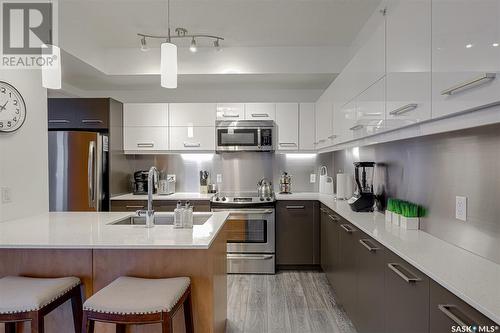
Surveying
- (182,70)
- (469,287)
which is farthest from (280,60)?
(469,287)

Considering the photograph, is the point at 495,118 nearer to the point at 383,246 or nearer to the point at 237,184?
the point at 383,246

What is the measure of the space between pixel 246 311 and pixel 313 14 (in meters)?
2.85

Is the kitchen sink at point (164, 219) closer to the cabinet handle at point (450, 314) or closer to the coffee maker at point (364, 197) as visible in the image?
the coffee maker at point (364, 197)

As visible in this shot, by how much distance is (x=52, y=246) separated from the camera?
4.99 feet

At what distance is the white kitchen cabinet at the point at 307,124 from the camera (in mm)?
3982

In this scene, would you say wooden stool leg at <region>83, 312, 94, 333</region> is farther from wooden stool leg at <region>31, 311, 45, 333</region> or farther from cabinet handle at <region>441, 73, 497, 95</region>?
cabinet handle at <region>441, 73, 497, 95</region>

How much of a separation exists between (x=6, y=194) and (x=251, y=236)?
2376mm

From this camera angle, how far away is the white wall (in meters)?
2.15

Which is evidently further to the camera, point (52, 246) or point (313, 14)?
point (313, 14)

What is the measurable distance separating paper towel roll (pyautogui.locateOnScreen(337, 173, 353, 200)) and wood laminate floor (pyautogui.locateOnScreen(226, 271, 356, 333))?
979 mm

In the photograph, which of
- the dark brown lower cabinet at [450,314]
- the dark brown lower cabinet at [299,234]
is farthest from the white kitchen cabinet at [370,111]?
the dark brown lower cabinet at [299,234]

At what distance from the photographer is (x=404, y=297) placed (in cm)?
141

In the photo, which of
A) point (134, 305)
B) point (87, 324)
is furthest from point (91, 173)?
point (134, 305)

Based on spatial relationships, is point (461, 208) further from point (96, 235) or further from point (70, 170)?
point (70, 170)
